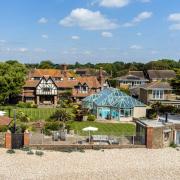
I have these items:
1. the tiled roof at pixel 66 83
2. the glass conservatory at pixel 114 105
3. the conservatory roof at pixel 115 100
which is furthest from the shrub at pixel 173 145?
the tiled roof at pixel 66 83

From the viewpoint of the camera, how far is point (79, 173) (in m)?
25.6

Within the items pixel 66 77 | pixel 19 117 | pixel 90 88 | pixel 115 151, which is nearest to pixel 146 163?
pixel 115 151

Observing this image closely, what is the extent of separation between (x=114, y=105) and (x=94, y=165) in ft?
78.5

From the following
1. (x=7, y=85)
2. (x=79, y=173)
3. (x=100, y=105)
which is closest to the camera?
(x=79, y=173)

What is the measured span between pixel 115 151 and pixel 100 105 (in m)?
19.9

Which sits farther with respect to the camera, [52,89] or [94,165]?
[52,89]

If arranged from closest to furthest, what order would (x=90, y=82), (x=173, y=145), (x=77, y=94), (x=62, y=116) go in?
1. (x=173, y=145)
2. (x=62, y=116)
3. (x=77, y=94)
4. (x=90, y=82)

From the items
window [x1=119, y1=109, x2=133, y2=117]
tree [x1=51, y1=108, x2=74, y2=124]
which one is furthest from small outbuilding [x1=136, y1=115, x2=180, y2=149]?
window [x1=119, y1=109, x2=133, y2=117]

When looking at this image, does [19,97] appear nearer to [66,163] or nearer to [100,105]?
[100,105]

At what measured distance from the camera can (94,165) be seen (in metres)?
27.6

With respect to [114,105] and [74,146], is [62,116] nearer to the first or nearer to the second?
[114,105]

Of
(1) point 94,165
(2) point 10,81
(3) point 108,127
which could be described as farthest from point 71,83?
(1) point 94,165

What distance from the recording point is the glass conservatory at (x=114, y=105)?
5066cm

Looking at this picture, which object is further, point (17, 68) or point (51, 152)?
point (17, 68)
